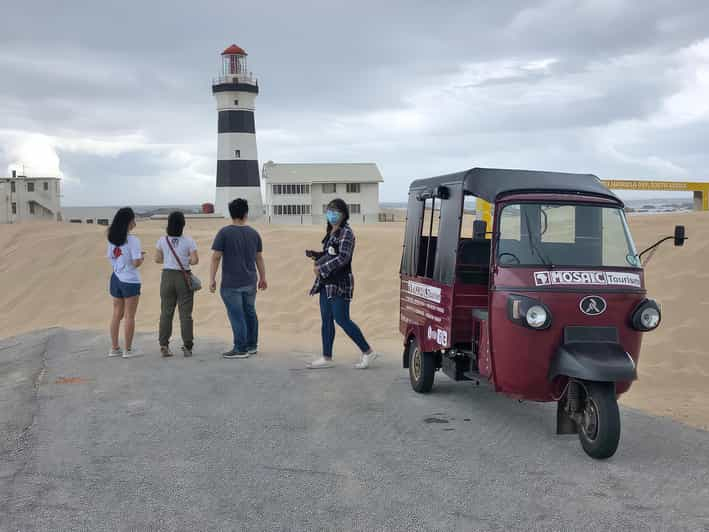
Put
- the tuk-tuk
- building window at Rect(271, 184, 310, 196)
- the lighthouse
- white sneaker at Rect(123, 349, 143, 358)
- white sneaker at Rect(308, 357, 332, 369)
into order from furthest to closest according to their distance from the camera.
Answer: building window at Rect(271, 184, 310, 196) < the lighthouse < white sneaker at Rect(123, 349, 143, 358) < white sneaker at Rect(308, 357, 332, 369) < the tuk-tuk

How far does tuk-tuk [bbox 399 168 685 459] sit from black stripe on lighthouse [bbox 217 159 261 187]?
43.7 meters

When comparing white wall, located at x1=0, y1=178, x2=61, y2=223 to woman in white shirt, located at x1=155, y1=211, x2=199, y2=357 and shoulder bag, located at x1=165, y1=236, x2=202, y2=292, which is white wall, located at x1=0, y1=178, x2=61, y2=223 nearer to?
woman in white shirt, located at x1=155, y1=211, x2=199, y2=357

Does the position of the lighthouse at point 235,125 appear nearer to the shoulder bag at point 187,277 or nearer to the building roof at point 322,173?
the building roof at point 322,173

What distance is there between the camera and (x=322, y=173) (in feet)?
192

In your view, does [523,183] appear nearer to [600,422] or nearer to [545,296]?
[545,296]

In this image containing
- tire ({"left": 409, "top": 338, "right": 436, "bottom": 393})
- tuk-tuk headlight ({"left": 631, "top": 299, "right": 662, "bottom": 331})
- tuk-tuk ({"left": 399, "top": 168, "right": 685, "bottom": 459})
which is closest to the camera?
tuk-tuk ({"left": 399, "top": 168, "right": 685, "bottom": 459})

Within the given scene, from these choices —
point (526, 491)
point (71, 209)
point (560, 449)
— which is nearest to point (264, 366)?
point (560, 449)

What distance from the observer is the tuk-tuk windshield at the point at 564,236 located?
7027 millimetres

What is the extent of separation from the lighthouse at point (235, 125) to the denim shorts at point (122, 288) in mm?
40489

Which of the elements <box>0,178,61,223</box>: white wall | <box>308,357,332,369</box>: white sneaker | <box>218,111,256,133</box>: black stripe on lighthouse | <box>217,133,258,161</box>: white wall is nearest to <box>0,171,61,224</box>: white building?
<box>0,178,61,223</box>: white wall

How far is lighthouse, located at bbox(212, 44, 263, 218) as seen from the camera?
5012cm

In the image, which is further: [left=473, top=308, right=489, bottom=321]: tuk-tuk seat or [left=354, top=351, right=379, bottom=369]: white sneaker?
[left=354, top=351, right=379, bottom=369]: white sneaker

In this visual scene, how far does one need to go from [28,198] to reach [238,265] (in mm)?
49020

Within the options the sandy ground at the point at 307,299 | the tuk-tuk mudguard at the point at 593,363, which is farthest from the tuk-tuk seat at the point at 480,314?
the sandy ground at the point at 307,299
